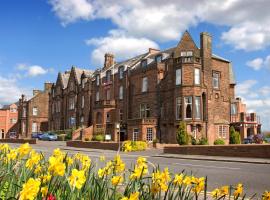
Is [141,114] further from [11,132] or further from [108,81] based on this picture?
[11,132]

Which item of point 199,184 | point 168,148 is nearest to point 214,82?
point 168,148

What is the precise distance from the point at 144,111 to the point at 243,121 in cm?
1481

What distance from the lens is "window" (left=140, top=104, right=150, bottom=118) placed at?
48531mm

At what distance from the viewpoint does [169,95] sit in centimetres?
4531

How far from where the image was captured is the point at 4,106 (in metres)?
102

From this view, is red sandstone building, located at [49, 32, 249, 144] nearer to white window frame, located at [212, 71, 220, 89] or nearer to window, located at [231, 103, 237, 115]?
white window frame, located at [212, 71, 220, 89]

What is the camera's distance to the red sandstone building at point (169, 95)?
139 feet

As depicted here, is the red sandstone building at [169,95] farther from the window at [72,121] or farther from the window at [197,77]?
the window at [72,121]

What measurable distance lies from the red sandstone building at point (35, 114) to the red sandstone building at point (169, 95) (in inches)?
1091

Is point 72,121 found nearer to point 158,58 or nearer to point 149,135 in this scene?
point 158,58

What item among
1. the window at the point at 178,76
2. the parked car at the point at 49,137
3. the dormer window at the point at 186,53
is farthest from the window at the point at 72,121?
the dormer window at the point at 186,53

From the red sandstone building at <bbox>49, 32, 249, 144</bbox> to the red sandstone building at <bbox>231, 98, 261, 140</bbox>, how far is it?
2.56 metres

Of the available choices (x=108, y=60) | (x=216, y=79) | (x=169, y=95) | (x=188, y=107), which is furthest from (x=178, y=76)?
(x=108, y=60)

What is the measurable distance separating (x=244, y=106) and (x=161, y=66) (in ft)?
91.9
